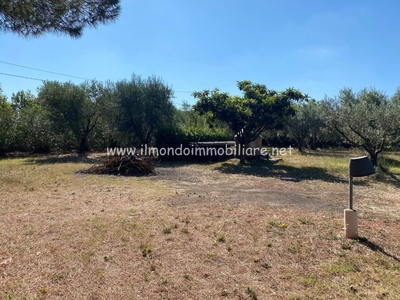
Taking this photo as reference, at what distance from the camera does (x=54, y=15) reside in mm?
4586

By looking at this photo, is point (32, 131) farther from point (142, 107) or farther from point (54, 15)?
point (54, 15)

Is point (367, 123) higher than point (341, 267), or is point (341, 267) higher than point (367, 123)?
point (367, 123)

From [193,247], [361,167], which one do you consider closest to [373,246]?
[361,167]

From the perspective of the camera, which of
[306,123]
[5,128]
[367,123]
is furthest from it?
[306,123]

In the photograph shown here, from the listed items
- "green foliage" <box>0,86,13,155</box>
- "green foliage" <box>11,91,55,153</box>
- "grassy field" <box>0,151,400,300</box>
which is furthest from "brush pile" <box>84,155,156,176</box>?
"green foliage" <box>0,86,13,155</box>

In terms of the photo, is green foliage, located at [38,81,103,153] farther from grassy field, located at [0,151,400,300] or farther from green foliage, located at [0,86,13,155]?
grassy field, located at [0,151,400,300]

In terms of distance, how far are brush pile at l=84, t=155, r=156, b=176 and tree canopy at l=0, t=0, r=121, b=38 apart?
556cm

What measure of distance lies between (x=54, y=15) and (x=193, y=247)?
14.3 feet

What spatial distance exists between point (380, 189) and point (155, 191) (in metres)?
5.77

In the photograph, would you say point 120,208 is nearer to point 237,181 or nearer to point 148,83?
point 237,181

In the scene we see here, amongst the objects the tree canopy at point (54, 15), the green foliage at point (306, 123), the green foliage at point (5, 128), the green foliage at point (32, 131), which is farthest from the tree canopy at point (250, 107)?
the green foliage at point (5, 128)

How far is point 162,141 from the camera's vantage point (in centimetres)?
1508

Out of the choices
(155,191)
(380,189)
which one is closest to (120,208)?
(155,191)

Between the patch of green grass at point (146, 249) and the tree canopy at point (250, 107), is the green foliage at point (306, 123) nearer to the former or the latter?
the tree canopy at point (250, 107)
